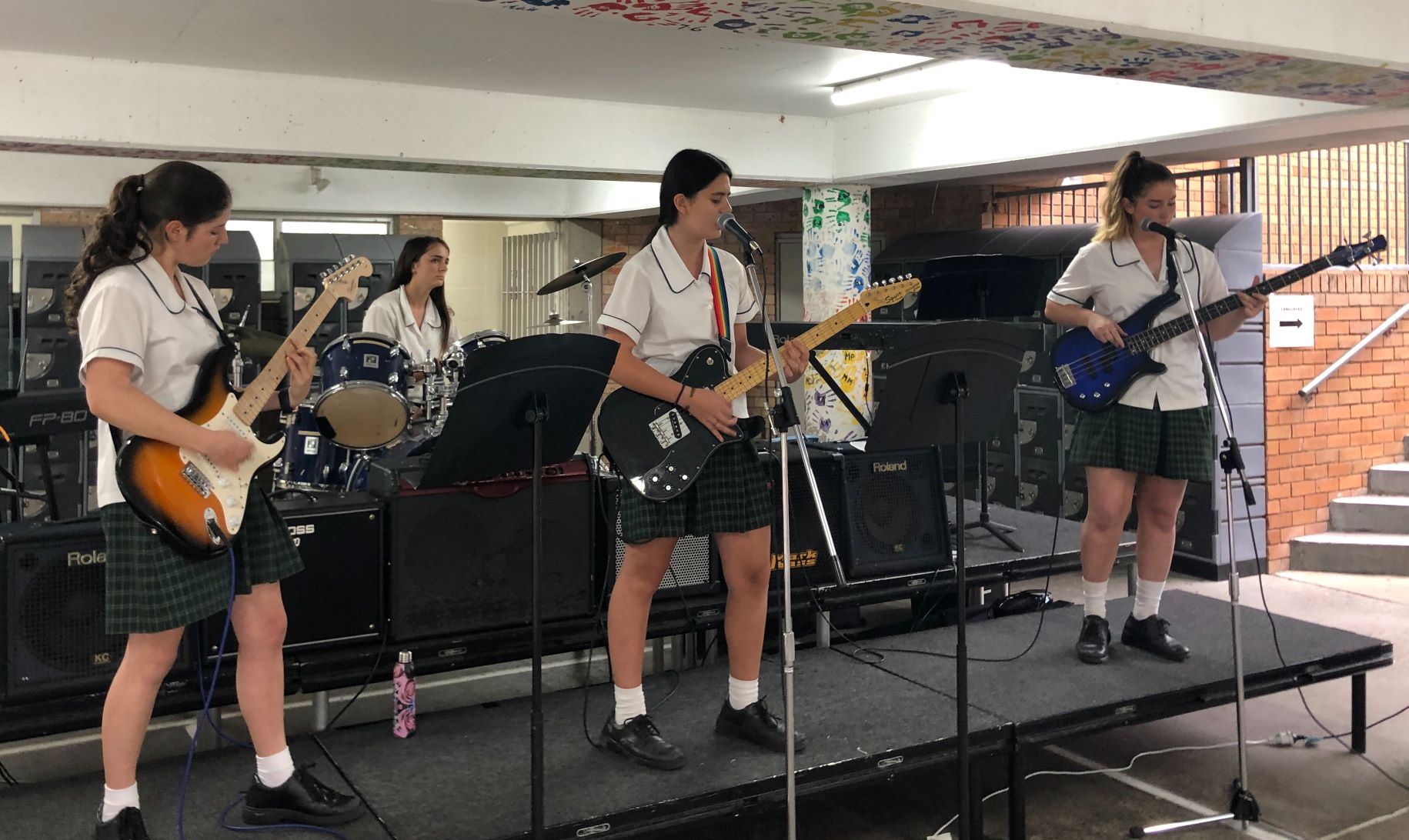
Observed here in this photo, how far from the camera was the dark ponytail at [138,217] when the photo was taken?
2307mm

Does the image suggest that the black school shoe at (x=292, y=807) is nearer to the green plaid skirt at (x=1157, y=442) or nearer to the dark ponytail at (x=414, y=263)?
the green plaid skirt at (x=1157, y=442)

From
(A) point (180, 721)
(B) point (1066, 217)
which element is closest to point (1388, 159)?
(B) point (1066, 217)

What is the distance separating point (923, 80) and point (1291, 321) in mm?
2629

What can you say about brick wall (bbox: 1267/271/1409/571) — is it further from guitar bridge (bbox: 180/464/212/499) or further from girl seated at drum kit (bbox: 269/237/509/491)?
guitar bridge (bbox: 180/464/212/499)

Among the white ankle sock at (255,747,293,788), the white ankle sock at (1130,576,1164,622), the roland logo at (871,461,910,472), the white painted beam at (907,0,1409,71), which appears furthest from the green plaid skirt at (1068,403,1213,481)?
the white ankle sock at (255,747,293,788)

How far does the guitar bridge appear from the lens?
91.0 inches

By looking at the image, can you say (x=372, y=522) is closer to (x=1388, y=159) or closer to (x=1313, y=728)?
(x=1313, y=728)

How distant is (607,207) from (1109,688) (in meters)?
7.64

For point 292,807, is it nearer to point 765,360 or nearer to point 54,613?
point 54,613

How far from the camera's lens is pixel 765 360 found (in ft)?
9.13

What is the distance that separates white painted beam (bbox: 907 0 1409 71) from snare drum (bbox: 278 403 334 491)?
288cm

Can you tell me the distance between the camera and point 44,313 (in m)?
7.75

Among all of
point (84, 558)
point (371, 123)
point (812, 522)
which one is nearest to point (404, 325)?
point (371, 123)

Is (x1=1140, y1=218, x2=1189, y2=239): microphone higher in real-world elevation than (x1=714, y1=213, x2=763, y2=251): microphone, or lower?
higher
